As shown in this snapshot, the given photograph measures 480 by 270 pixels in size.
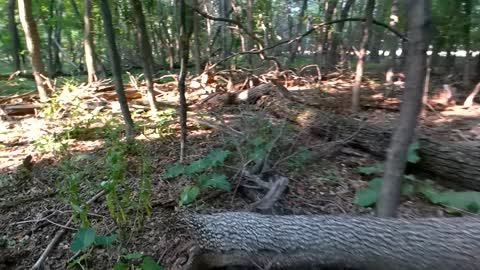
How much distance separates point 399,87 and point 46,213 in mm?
7132

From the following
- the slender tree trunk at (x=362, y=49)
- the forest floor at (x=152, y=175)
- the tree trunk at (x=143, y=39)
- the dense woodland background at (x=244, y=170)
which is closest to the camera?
the dense woodland background at (x=244, y=170)

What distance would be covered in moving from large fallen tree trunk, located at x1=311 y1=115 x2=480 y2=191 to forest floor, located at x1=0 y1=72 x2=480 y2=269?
5.6 inches

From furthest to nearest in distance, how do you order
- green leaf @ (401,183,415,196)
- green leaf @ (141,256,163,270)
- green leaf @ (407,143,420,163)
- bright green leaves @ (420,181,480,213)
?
green leaf @ (407,143,420,163), green leaf @ (401,183,415,196), bright green leaves @ (420,181,480,213), green leaf @ (141,256,163,270)

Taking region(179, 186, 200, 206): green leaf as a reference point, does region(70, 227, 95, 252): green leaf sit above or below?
below

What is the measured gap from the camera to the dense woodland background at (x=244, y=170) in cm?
246

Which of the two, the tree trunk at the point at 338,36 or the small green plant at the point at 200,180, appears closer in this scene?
the small green plant at the point at 200,180

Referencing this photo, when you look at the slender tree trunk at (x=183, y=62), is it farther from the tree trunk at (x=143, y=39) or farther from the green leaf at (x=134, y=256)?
the green leaf at (x=134, y=256)

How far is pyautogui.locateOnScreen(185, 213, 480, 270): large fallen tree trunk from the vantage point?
2.27 meters

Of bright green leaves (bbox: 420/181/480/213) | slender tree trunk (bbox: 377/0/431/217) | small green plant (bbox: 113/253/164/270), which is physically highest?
slender tree trunk (bbox: 377/0/431/217)

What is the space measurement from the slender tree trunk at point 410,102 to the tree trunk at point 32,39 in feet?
20.3

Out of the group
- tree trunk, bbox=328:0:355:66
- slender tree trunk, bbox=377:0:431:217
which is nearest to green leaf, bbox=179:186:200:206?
slender tree trunk, bbox=377:0:431:217

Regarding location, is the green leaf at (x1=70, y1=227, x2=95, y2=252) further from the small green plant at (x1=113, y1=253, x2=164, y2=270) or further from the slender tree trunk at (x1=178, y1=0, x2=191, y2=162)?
the slender tree trunk at (x1=178, y1=0, x2=191, y2=162)

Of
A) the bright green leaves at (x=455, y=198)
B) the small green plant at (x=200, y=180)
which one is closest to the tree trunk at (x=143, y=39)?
the small green plant at (x=200, y=180)

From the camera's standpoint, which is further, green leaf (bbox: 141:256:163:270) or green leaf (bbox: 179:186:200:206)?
green leaf (bbox: 179:186:200:206)
